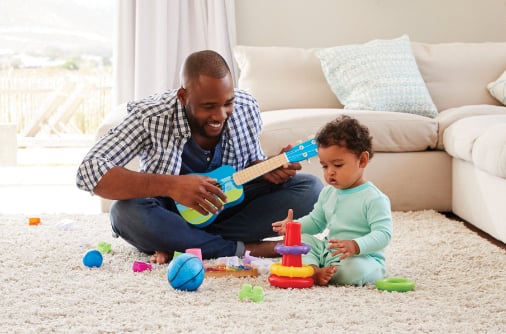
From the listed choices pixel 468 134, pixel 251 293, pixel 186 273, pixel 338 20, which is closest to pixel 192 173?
pixel 186 273

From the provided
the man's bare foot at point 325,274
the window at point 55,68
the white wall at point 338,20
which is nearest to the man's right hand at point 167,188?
the man's bare foot at point 325,274

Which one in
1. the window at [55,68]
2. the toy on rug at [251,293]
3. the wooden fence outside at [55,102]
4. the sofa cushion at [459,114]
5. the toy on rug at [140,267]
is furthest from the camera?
the wooden fence outside at [55,102]

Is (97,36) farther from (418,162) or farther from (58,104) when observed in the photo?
(418,162)

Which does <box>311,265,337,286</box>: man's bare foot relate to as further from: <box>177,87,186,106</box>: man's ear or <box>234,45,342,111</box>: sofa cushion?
<box>234,45,342,111</box>: sofa cushion

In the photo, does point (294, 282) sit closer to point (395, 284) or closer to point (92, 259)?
point (395, 284)

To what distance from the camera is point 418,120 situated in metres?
3.47

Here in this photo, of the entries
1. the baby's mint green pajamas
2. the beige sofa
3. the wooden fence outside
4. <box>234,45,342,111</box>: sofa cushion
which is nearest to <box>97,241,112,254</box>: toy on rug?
the baby's mint green pajamas

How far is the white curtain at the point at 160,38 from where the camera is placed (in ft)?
14.7

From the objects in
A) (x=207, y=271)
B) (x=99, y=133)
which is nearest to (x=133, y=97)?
(x=99, y=133)

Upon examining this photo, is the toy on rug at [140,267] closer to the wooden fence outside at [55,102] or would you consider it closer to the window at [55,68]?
the window at [55,68]

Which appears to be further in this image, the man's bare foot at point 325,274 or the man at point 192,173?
the man at point 192,173

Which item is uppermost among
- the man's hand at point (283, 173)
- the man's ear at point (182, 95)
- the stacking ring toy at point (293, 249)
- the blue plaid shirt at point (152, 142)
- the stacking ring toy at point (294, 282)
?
the man's ear at point (182, 95)

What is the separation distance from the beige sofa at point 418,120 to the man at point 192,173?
2.60 ft

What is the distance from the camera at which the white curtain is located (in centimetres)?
449
